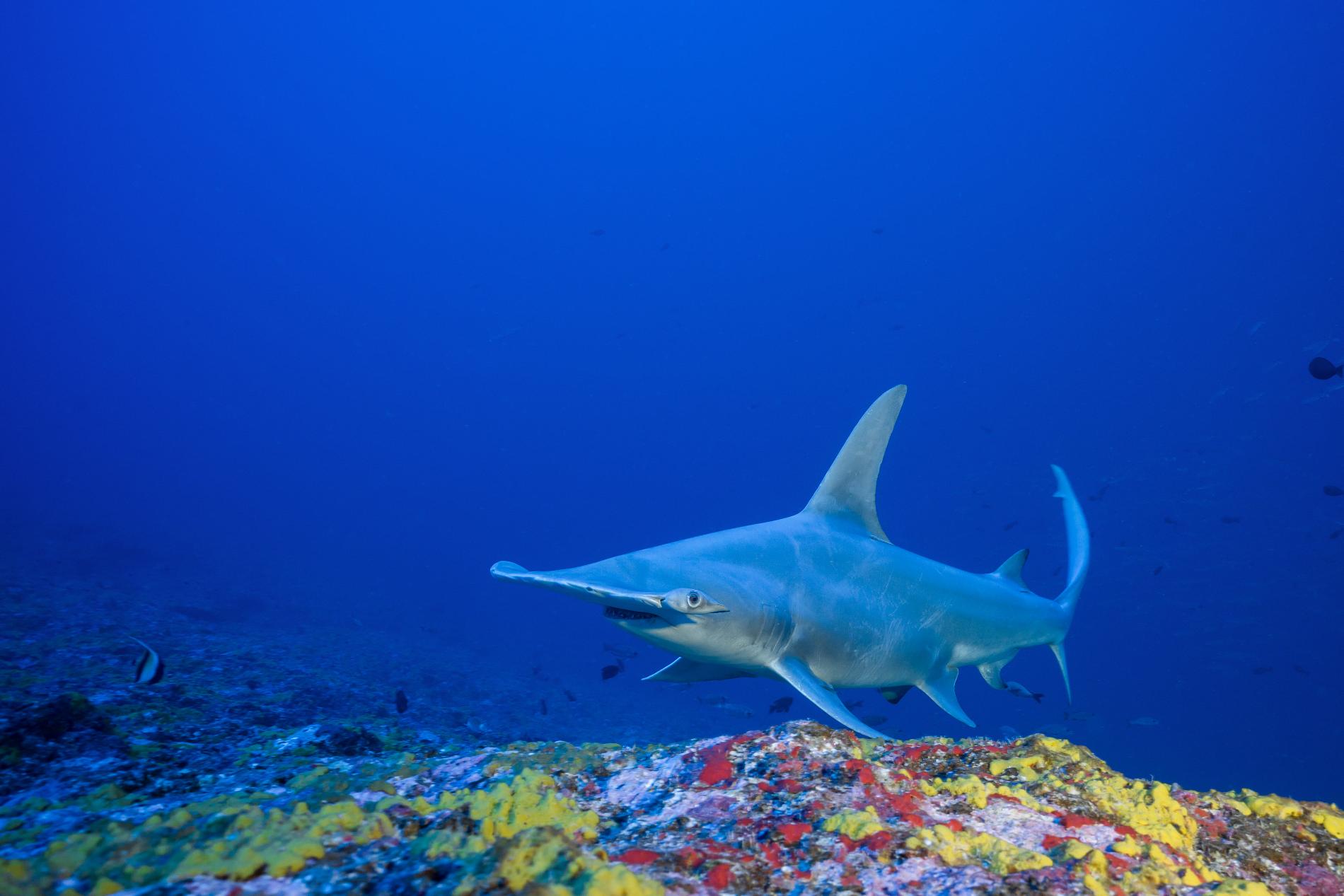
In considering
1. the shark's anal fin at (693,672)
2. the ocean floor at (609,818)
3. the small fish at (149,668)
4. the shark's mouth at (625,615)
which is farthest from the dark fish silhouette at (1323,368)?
the small fish at (149,668)

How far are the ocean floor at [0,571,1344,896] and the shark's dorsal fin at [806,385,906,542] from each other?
213cm

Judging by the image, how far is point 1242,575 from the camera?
3712 centimetres

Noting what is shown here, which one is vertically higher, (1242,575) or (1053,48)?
(1053,48)

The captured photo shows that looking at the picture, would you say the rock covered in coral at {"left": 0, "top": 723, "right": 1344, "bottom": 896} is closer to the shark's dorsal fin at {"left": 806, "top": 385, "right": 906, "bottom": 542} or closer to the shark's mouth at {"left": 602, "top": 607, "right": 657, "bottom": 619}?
the shark's mouth at {"left": 602, "top": 607, "right": 657, "bottom": 619}

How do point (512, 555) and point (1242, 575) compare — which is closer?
point (1242, 575)

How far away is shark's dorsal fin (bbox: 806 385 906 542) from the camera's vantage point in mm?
4395

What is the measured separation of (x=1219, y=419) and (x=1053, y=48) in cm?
6336

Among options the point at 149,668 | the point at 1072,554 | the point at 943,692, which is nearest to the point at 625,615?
the point at 943,692

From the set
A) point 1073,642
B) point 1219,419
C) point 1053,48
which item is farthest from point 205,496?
point 1053,48

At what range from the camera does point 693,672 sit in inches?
164

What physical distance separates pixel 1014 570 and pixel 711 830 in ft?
17.6

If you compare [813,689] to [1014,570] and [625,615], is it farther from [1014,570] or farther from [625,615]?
[1014,570]

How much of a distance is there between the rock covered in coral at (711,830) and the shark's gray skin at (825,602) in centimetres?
96

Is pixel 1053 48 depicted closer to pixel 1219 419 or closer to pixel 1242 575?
pixel 1219 419
